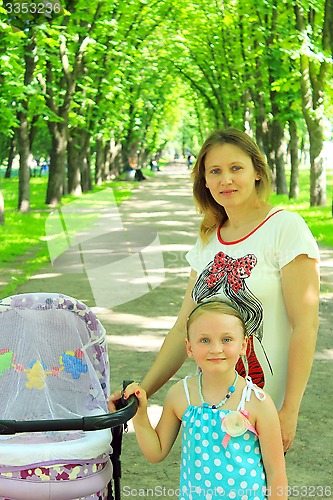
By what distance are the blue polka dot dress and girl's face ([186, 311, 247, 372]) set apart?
130 millimetres

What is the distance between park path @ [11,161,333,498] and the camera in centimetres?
500

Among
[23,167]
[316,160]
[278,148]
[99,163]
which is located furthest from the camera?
[99,163]

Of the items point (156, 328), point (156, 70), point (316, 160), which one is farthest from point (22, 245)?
point (156, 70)

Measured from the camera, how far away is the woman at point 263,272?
2.95 metres

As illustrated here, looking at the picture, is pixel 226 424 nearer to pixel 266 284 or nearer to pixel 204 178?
pixel 266 284

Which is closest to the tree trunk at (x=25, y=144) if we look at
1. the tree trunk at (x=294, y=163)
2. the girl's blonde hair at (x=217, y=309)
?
the tree trunk at (x=294, y=163)

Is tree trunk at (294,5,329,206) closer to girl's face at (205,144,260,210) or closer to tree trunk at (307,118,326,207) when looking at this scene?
tree trunk at (307,118,326,207)

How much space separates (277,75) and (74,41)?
5584mm

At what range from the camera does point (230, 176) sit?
3.03 metres

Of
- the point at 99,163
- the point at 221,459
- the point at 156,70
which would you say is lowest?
the point at 99,163

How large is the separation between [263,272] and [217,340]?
301 millimetres

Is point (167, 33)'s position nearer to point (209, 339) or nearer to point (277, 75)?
point (277, 75)

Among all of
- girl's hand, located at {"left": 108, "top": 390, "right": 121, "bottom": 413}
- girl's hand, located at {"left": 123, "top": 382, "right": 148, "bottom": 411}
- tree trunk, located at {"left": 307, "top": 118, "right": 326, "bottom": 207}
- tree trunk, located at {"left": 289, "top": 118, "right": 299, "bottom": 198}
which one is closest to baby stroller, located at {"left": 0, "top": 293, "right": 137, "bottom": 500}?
girl's hand, located at {"left": 108, "top": 390, "right": 121, "bottom": 413}

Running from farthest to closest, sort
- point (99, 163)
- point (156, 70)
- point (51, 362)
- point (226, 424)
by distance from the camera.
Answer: point (156, 70)
point (99, 163)
point (51, 362)
point (226, 424)
